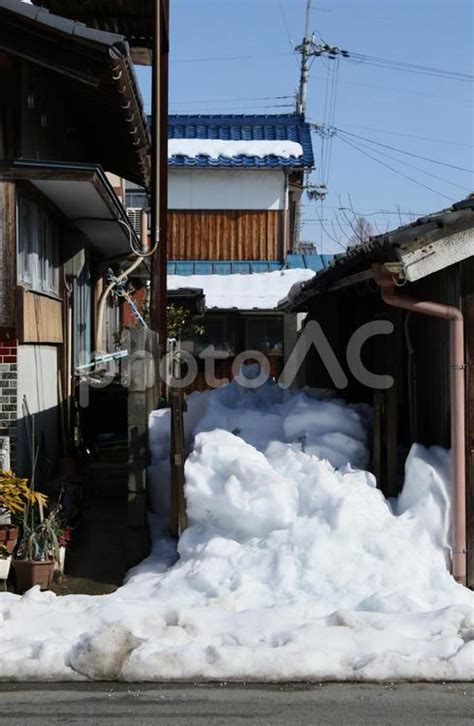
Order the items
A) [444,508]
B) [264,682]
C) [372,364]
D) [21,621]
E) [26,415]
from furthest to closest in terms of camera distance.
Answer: [372,364], [26,415], [444,508], [21,621], [264,682]

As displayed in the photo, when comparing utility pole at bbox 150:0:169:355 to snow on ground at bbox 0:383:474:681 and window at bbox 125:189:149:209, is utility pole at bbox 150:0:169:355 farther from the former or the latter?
window at bbox 125:189:149:209

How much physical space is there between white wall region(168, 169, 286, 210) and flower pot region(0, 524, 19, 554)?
17852mm

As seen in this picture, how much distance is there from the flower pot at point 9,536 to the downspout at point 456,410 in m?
4.10

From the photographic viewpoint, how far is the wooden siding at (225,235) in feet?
83.9

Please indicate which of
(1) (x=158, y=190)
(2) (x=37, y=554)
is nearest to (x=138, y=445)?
(2) (x=37, y=554)

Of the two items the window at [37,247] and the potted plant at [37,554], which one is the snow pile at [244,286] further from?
the potted plant at [37,554]

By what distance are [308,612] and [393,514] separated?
5.64 ft

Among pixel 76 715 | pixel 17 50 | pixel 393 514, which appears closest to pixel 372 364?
pixel 393 514

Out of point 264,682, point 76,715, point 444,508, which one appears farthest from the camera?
point 444,508

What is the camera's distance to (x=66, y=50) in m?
9.73

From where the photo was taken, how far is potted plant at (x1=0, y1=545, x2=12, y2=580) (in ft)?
28.8

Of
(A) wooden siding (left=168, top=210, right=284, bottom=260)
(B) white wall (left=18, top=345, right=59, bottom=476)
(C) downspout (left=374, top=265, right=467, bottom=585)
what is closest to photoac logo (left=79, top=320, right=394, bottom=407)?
(B) white wall (left=18, top=345, right=59, bottom=476)

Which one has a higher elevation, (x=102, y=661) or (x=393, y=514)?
(x=393, y=514)

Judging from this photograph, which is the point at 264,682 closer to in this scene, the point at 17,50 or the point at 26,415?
the point at 26,415
